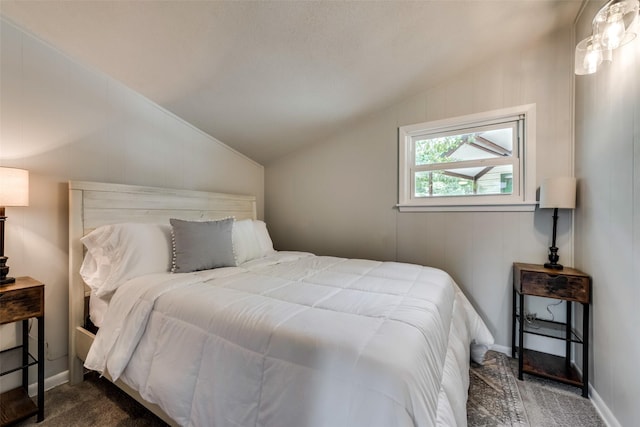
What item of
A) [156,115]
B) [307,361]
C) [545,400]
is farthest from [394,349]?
[156,115]

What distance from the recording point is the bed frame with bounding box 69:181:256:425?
1.81m

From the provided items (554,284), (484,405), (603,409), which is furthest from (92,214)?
(603,409)

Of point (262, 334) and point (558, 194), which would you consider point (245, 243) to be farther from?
point (558, 194)

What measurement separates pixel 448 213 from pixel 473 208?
0.21 meters

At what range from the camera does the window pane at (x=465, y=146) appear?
2.35m

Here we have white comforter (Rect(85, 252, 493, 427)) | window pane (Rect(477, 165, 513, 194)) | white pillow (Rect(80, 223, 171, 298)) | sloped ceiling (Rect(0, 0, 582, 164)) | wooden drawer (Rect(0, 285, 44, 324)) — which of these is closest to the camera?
white comforter (Rect(85, 252, 493, 427))

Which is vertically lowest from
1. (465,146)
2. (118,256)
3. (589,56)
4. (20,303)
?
(20,303)

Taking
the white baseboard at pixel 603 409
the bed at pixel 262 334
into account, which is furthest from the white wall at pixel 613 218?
the bed at pixel 262 334

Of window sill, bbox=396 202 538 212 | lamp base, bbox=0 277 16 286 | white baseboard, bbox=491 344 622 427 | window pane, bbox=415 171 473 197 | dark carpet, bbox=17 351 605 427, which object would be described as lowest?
dark carpet, bbox=17 351 605 427

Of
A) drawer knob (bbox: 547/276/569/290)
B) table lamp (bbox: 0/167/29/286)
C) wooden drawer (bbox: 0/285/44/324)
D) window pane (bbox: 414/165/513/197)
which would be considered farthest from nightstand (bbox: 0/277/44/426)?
drawer knob (bbox: 547/276/569/290)

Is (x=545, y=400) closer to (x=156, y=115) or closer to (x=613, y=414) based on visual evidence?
(x=613, y=414)

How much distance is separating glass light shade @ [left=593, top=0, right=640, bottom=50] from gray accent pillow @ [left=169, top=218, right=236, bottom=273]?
8.38 ft

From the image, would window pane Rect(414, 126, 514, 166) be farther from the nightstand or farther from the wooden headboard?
the nightstand

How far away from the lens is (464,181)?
250 cm
